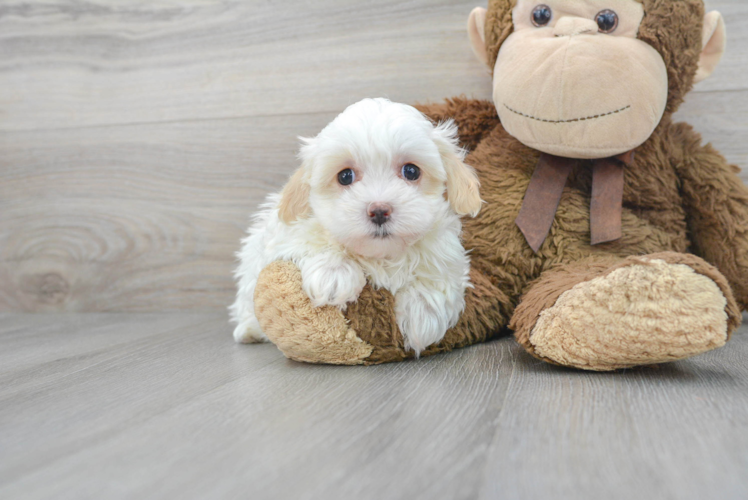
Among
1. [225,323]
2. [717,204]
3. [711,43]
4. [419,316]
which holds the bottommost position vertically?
[225,323]

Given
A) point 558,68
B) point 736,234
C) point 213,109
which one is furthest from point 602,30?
point 213,109

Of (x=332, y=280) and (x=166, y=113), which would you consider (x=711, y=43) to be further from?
(x=166, y=113)

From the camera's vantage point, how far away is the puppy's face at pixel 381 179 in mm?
785

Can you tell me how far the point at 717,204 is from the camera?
102 centimetres

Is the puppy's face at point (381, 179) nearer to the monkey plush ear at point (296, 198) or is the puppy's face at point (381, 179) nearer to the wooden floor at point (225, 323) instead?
the monkey plush ear at point (296, 198)

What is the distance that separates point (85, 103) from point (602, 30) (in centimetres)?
125

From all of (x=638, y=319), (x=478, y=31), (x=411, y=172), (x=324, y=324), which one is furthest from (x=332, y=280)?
(x=478, y=31)

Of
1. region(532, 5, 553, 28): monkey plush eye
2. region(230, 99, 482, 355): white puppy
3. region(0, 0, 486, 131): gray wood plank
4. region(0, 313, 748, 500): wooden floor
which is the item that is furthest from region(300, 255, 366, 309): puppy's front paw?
region(0, 0, 486, 131): gray wood plank

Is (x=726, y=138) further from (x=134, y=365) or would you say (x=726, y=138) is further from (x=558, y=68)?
(x=134, y=365)

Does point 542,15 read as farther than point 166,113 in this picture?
No

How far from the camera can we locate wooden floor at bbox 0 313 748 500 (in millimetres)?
476

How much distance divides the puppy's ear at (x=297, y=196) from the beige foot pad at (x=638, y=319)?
1.30ft

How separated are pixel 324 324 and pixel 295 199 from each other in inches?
7.6

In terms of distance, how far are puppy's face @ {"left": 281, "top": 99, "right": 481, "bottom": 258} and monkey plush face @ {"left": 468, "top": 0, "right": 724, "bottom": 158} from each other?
0.59ft
